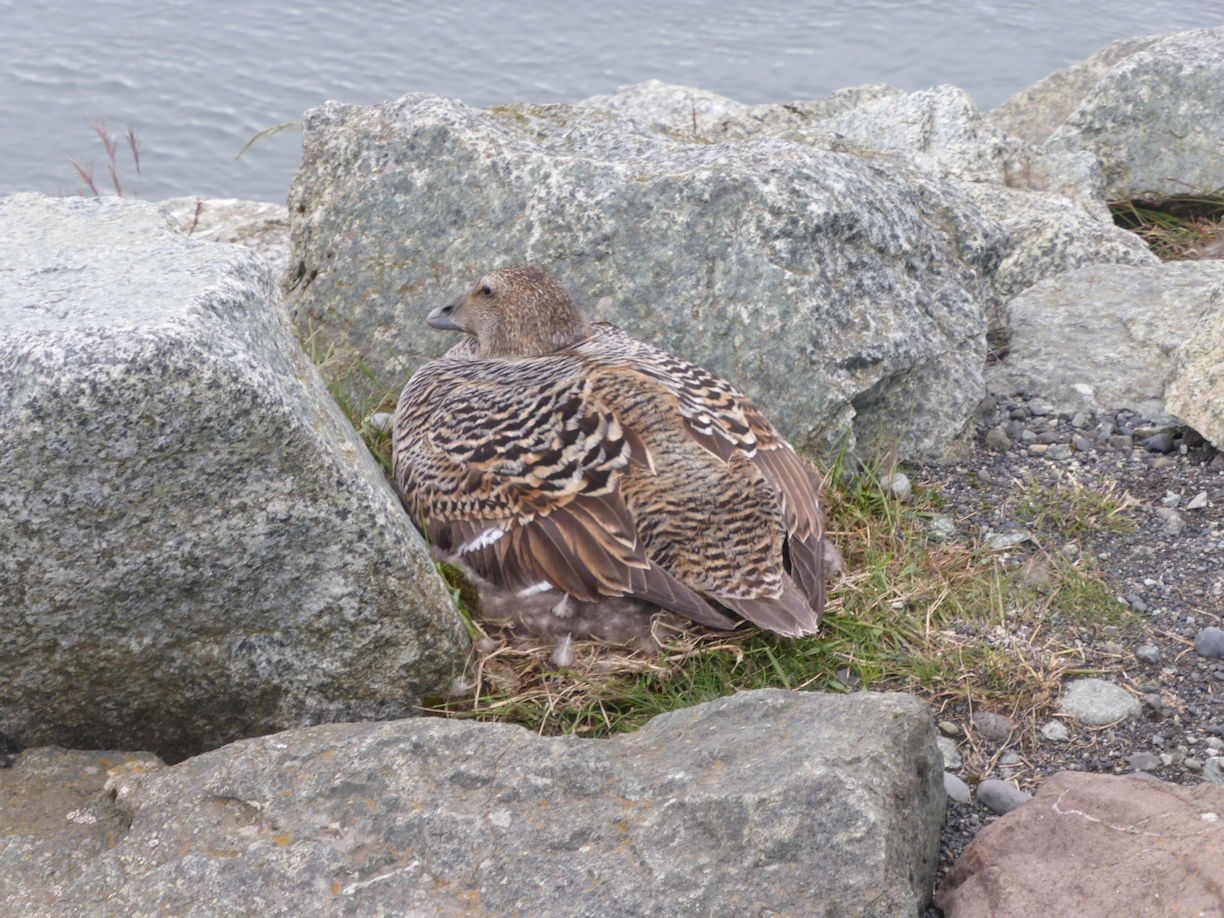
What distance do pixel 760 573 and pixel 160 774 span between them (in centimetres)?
210

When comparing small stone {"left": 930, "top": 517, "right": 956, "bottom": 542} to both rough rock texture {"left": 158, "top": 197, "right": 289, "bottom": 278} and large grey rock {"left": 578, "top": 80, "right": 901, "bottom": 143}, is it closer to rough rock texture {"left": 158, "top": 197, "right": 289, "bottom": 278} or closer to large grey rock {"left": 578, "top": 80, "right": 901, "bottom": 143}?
rough rock texture {"left": 158, "top": 197, "right": 289, "bottom": 278}

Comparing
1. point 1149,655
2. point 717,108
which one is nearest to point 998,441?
point 1149,655

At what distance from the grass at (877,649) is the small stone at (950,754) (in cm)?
22

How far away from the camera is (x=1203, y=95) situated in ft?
28.8

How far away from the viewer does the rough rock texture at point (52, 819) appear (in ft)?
8.93

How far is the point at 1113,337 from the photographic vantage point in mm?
6176

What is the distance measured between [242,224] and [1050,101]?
7.79 meters

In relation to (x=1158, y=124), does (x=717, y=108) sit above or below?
below

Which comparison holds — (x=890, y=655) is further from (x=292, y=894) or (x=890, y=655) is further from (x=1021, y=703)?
(x=292, y=894)

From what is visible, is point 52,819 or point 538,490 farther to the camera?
point 538,490

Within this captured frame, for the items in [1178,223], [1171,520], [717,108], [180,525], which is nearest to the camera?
[180,525]

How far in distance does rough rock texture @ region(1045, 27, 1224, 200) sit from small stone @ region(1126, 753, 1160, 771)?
6.26 meters

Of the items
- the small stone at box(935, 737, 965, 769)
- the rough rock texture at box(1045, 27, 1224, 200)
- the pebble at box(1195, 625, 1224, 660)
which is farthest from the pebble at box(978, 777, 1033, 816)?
the rough rock texture at box(1045, 27, 1224, 200)

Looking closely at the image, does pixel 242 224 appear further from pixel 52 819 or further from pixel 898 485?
pixel 52 819
